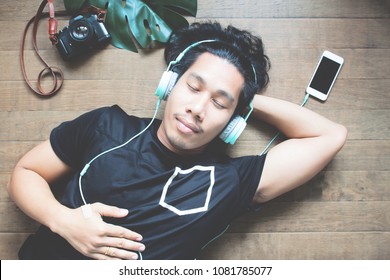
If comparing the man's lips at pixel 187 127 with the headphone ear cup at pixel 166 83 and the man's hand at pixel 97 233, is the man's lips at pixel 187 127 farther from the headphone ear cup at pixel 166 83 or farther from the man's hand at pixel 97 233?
the man's hand at pixel 97 233

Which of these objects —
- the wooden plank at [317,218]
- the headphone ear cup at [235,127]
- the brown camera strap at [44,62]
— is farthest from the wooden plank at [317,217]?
the brown camera strap at [44,62]

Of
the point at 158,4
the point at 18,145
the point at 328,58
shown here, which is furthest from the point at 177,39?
the point at 18,145

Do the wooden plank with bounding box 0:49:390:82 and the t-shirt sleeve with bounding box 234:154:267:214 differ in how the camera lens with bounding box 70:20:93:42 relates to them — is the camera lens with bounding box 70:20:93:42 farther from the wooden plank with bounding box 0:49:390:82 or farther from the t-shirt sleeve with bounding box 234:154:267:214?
the t-shirt sleeve with bounding box 234:154:267:214

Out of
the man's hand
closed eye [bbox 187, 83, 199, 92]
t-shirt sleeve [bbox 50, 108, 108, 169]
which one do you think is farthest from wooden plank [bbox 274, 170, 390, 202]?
t-shirt sleeve [bbox 50, 108, 108, 169]

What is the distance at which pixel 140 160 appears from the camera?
4.61ft

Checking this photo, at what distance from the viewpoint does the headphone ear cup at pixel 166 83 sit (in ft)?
4.67

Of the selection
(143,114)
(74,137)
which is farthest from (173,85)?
(74,137)

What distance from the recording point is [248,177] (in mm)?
1442

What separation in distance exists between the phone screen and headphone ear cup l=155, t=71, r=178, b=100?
593mm

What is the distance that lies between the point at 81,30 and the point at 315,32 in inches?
36.9

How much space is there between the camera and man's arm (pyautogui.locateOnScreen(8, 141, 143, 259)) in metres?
1.33

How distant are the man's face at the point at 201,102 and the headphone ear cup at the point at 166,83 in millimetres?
45
